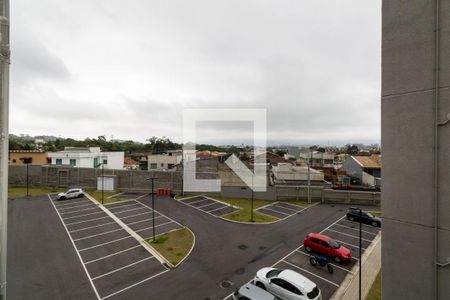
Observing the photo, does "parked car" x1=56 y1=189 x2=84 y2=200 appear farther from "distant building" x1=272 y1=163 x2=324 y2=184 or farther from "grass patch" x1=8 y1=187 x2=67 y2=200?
"distant building" x1=272 y1=163 x2=324 y2=184

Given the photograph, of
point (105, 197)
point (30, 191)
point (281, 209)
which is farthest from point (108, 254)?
point (30, 191)

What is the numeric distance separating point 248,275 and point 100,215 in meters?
17.1

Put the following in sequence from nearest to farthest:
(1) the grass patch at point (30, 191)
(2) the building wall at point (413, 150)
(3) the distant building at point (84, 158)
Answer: (2) the building wall at point (413, 150) → (1) the grass patch at point (30, 191) → (3) the distant building at point (84, 158)

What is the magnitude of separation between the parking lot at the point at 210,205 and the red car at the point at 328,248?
10383mm

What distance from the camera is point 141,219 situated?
877 inches

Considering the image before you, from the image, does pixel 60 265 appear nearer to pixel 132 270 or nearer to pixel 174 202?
pixel 132 270

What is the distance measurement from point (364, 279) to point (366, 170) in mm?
33397

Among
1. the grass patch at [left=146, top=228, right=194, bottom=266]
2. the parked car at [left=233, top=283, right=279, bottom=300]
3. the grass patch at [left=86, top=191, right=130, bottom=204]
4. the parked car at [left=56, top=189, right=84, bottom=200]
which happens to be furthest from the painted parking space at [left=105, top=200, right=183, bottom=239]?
the parked car at [left=233, top=283, right=279, bottom=300]

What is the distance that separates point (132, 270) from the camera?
13.2 meters

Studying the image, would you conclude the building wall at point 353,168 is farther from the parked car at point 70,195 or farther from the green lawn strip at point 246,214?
the parked car at point 70,195

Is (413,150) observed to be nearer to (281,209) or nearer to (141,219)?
(281,209)

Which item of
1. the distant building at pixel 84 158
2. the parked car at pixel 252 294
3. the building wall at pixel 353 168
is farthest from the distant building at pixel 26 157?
the building wall at pixel 353 168

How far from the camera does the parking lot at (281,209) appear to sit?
24859 millimetres

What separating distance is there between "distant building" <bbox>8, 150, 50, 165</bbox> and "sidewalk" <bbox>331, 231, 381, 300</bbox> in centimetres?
5470
